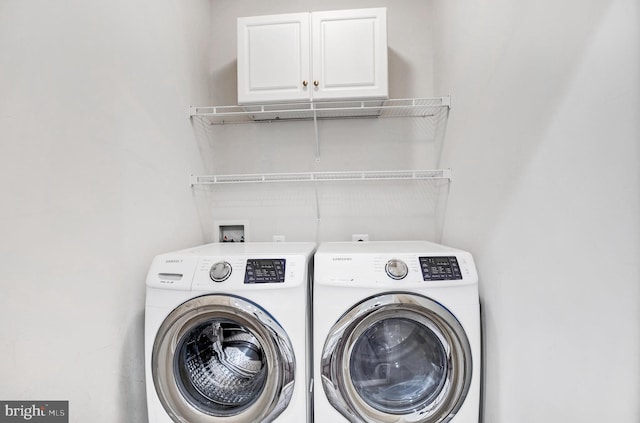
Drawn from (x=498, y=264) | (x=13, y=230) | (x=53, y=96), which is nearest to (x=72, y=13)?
(x=53, y=96)

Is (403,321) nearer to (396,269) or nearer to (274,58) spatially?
(396,269)

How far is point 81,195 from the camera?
1.05 metres

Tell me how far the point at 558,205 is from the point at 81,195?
159 centimetres

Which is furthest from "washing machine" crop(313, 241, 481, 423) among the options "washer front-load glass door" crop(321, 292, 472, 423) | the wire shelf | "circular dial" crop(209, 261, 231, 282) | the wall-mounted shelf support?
the wire shelf

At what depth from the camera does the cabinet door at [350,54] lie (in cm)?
172

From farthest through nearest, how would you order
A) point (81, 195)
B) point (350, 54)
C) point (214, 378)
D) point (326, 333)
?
point (350, 54), point (214, 378), point (326, 333), point (81, 195)

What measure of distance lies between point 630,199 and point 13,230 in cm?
161

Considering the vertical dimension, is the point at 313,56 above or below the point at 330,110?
above

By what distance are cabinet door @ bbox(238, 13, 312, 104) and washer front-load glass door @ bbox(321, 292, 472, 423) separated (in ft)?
4.30

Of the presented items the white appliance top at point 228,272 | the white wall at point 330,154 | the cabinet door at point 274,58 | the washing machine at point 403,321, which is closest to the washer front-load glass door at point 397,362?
the washing machine at point 403,321

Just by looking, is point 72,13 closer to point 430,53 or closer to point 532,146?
point 532,146

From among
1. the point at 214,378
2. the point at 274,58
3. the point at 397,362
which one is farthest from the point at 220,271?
the point at 274,58

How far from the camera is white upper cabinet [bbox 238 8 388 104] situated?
1.73 metres

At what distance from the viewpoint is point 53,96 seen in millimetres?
968
